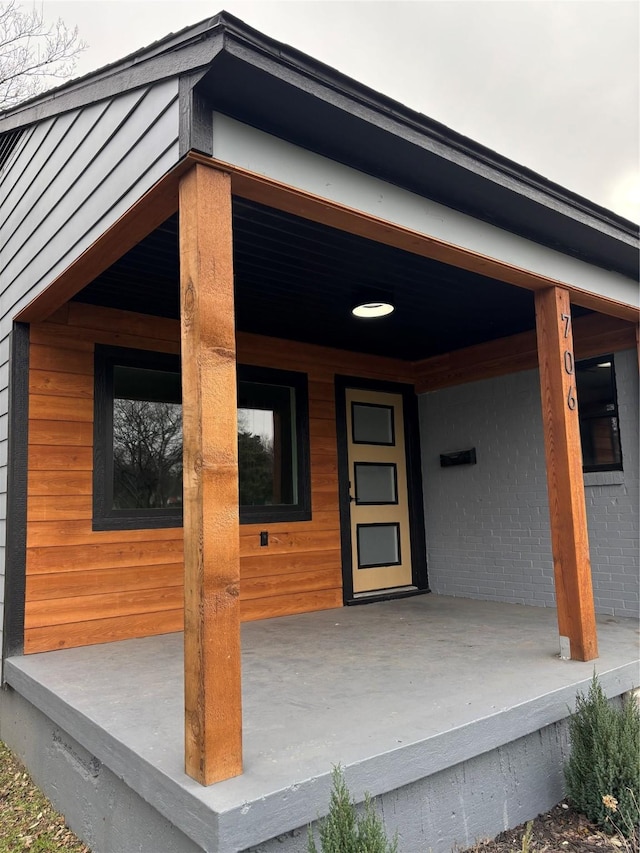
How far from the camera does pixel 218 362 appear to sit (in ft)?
6.20

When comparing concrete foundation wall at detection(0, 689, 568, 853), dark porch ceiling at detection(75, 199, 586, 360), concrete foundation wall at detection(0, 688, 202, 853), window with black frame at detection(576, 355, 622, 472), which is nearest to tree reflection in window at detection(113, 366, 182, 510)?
dark porch ceiling at detection(75, 199, 586, 360)

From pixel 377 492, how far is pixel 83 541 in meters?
2.61

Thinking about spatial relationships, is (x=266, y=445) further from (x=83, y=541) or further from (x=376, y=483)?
(x=83, y=541)

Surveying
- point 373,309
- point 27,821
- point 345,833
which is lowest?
point 27,821

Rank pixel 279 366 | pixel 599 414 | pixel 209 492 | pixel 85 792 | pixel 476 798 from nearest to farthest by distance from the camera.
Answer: pixel 209 492 < pixel 476 798 < pixel 85 792 < pixel 599 414 < pixel 279 366

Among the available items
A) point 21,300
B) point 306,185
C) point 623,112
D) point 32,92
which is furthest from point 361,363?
point 623,112

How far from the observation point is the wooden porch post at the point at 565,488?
10.1 feet

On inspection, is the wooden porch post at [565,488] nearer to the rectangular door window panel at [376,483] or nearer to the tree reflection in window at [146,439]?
the rectangular door window panel at [376,483]

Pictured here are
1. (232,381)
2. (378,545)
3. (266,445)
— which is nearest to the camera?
(232,381)

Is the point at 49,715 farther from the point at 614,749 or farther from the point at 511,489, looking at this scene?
the point at 511,489

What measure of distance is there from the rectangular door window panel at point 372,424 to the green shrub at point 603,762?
10.4 feet

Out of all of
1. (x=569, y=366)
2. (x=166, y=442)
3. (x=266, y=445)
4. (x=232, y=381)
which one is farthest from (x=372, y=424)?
(x=232, y=381)

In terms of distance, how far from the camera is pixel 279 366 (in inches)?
190

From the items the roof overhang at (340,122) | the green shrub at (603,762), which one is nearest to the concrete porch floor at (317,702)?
the green shrub at (603,762)
